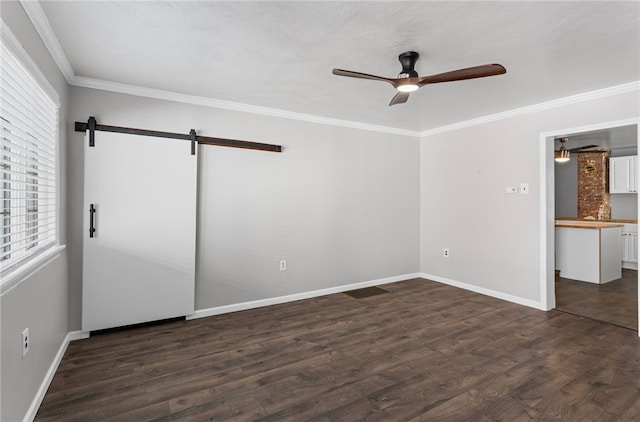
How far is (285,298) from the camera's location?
13.3ft

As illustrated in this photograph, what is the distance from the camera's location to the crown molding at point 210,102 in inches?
119

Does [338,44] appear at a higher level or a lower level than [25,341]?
higher

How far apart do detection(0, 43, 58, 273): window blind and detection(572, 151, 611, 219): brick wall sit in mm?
8756

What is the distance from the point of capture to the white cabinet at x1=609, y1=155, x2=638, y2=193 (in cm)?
623

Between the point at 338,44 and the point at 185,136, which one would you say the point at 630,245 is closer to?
the point at 338,44

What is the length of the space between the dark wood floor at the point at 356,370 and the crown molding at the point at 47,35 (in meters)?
2.33

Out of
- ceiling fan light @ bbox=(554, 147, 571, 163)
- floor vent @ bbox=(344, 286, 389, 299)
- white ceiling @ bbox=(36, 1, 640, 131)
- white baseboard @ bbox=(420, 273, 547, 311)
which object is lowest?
floor vent @ bbox=(344, 286, 389, 299)

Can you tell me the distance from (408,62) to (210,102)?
2.16m

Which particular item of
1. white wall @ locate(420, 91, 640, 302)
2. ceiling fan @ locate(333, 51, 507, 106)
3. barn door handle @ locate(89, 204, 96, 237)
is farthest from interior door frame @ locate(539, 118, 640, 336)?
barn door handle @ locate(89, 204, 96, 237)

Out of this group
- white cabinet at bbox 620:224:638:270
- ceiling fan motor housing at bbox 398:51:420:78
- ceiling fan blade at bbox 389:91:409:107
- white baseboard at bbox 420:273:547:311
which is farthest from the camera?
white cabinet at bbox 620:224:638:270

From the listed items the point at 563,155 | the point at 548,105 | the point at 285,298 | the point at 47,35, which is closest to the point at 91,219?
the point at 47,35

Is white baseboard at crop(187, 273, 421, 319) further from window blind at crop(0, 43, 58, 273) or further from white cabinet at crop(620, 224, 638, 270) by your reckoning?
white cabinet at crop(620, 224, 638, 270)

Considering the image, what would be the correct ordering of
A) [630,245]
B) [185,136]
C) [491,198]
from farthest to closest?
[630,245]
[491,198]
[185,136]

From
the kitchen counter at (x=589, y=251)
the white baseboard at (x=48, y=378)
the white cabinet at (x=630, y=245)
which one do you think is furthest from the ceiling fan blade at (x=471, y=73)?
the white cabinet at (x=630, y=245)
